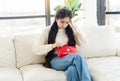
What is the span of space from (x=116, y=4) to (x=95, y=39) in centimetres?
133

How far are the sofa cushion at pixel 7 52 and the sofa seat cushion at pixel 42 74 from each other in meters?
0.29

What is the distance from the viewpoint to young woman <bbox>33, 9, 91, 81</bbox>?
2.46 meters

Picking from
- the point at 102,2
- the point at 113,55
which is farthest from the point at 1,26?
the point at 113,55

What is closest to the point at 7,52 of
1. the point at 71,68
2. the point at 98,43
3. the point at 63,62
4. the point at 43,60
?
the point at 43,60

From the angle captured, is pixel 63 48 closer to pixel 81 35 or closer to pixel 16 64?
pixel 81 35

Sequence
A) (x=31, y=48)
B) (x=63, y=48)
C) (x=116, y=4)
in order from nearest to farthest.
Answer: (x=63, y=48) < (x=31, y=48) < (x=116, y=4)

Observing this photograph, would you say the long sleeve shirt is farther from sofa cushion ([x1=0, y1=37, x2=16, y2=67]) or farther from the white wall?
the white wall

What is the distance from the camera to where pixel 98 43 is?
3.11 meters

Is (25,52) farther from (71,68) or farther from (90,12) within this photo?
(90,12)

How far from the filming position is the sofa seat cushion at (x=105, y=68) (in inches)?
89.5

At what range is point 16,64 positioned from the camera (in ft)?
9.45

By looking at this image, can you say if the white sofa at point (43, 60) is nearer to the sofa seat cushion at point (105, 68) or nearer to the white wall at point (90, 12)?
the sofa seat cushion at point (105, 68)

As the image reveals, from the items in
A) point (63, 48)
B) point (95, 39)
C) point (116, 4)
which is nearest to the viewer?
point (63, 48)

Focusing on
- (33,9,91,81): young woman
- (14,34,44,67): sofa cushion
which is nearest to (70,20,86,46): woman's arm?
(33,9,91,81): young woman
